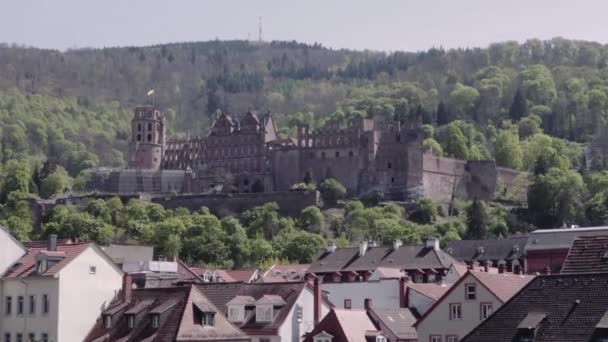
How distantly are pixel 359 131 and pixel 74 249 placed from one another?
11486 cm

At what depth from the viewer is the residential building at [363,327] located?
5884cm

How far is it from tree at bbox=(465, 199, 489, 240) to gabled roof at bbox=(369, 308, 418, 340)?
280ft

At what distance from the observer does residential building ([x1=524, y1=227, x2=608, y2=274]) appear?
96500 mm

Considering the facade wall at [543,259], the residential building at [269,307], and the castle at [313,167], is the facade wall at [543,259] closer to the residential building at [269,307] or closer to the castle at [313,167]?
the residential building at [269,307]

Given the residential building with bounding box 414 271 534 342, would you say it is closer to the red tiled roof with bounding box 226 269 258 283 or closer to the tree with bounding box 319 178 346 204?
the red tiled roof with bounding box 226 269 258 283

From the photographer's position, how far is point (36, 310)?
192 feet

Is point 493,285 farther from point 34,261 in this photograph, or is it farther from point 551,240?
point 551,240

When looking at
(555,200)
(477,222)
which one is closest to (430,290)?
(477,222)

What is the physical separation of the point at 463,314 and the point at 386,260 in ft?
140

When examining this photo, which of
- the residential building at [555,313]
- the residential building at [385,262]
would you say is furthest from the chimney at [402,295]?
the residential building at [555,313]

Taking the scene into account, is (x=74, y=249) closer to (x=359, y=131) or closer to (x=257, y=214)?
(x=257, y=214)

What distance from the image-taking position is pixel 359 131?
172875 mm

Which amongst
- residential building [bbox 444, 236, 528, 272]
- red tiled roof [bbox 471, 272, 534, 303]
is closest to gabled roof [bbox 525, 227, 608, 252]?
residential building [bbox 444, 236, 528, 272]

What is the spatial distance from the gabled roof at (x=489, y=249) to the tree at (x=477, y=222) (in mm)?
35196
